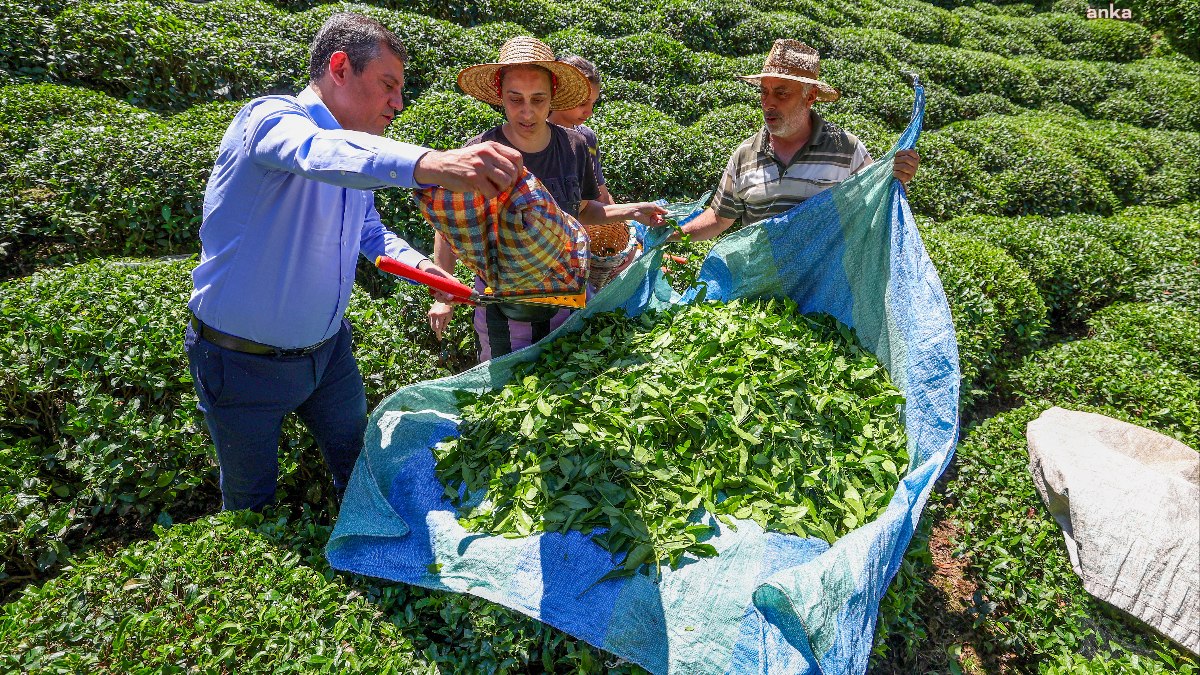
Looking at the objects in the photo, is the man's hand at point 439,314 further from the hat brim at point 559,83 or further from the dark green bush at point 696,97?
the dark green bush at point 696,97

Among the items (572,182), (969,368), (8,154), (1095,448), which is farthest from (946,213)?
(8,154)

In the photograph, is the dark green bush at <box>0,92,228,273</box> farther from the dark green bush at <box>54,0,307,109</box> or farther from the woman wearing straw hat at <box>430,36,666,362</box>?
the woman wearing straw hat at <box>430,36,666,362</box>

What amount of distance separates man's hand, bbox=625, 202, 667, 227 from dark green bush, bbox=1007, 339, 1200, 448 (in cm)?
266

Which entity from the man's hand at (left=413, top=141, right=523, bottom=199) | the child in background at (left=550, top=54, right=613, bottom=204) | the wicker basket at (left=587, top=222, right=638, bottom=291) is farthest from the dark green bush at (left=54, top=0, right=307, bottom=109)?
the man's hand at (left=413, top=141, right=523, bottom=199)

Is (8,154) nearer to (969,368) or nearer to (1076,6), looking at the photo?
(969,368)

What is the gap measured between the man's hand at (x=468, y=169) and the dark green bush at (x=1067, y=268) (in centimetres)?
513

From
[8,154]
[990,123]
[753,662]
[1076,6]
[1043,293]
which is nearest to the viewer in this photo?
[753,662]

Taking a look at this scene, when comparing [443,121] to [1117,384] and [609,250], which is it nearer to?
[609,250]

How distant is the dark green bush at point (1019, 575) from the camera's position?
2.62m

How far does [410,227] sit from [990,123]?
24.2ft

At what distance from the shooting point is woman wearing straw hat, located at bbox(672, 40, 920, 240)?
3119 millimetres

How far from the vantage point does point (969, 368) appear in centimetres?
397

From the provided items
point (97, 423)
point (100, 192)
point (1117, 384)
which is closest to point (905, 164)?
point (1117, 384)

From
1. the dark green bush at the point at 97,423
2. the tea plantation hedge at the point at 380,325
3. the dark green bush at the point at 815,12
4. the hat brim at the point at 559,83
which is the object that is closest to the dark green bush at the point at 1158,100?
the tea plantation hedge at the point at 380,325
